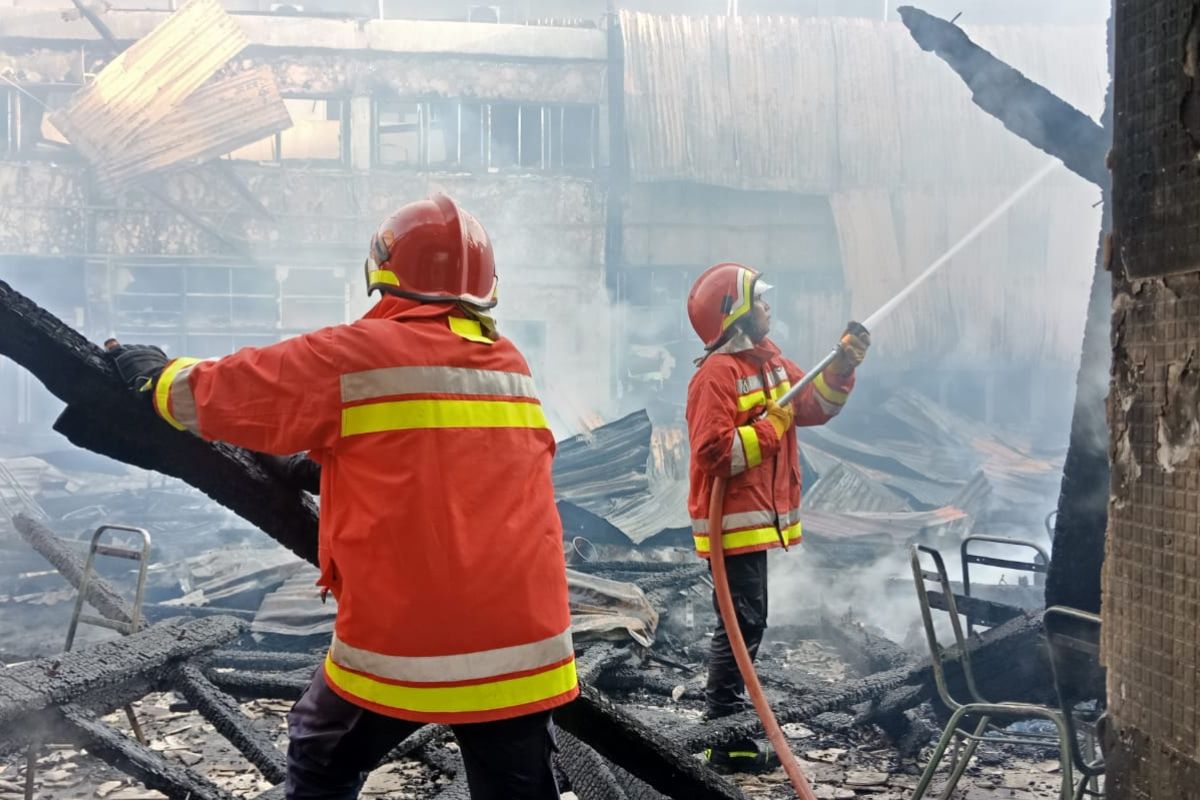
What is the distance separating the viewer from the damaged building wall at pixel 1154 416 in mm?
1860

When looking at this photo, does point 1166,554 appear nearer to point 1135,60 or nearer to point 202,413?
point 1135,60

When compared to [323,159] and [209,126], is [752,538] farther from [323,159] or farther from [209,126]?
[209,126]

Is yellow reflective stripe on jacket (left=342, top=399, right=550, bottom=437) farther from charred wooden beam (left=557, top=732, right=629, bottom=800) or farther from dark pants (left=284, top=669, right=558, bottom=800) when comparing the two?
charred wooden beam (left=557, top=732, right=629, bottom=800)

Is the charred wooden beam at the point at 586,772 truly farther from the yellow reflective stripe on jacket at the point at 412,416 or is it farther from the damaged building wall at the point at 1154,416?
the damaged building wall at the point at 1154,416

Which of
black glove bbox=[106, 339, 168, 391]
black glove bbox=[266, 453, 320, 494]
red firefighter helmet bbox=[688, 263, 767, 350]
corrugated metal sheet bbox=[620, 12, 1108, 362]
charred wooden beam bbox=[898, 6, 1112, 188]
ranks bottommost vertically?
black glove bbox=[266, 453, 320, 494]

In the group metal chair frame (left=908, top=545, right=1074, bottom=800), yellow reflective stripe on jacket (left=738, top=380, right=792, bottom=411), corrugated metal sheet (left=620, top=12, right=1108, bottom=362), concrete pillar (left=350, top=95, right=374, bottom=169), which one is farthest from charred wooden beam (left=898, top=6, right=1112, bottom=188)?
concrete pillar (left=350, top=95, right=374, bottom=169)

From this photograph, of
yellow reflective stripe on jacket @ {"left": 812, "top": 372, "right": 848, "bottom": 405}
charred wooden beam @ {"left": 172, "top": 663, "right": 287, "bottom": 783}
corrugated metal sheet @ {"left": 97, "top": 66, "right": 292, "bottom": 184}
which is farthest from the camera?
corrugated metal sheet @ {"left": 97, "top": 66, "right": 292, "bottom": 184}

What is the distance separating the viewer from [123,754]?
3.46 m

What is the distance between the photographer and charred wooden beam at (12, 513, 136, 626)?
5.18 metres

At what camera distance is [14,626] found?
7.09m

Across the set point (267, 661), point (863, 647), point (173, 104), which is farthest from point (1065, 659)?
point (173, 104)

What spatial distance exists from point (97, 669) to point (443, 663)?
2.04 m

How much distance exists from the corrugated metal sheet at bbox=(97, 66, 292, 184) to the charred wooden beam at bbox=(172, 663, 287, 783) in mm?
12365

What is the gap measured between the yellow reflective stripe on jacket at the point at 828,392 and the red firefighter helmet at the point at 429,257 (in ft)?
8.88
